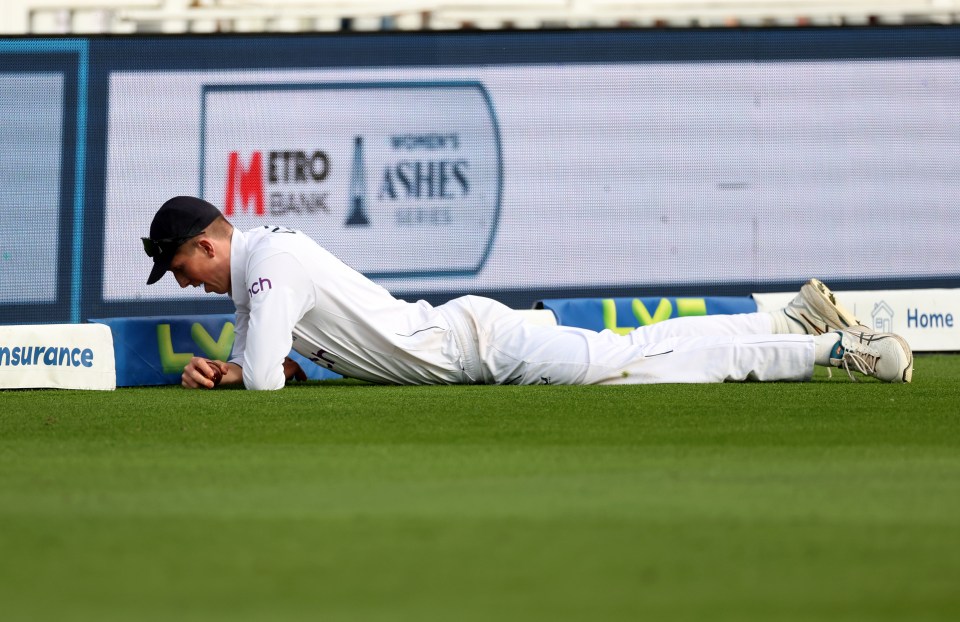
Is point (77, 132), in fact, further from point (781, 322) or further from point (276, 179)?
point (781, 322)

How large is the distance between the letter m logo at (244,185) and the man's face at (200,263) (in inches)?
118

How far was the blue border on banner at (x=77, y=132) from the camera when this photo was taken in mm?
8000

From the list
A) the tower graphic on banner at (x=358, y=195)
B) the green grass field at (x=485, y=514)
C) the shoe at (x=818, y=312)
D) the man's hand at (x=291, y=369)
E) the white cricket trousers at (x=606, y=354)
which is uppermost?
the tower graphic on banner at (x=358, y=195)

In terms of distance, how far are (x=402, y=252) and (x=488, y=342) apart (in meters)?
3.04

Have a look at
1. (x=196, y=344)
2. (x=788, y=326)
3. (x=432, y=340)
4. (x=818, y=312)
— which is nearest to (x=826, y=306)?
(x=818, y=312)

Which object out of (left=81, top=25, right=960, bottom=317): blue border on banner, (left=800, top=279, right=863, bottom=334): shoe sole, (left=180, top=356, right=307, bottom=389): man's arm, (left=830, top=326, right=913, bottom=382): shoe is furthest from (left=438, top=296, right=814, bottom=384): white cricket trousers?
(left=81, top=25, right=960, bottom=317): blue border on banner

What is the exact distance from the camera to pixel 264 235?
5141 millimetres

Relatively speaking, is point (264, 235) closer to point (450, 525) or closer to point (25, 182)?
point (450, 525)

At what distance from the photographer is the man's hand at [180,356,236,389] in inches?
205

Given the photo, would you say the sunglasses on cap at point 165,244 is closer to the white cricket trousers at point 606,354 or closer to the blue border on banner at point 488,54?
the white cricket trousers at point 606,354

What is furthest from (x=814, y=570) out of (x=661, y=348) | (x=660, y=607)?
(x=661, y=348)

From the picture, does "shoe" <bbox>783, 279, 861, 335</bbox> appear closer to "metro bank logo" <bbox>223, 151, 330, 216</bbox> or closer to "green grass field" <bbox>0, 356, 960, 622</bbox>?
"green grass field" <bbox>0, 356, 960, 622</bbox>

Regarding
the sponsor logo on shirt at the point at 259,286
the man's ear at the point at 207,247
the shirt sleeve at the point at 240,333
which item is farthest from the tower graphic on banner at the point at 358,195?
the sponsor logo on shirt at the point at 259,286

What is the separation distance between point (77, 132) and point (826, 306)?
4820 millimetres
